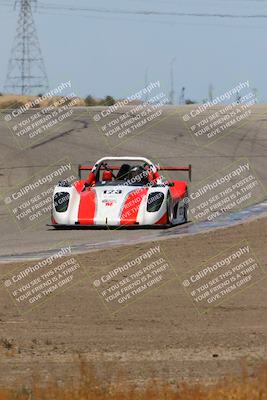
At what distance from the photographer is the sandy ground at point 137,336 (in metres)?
9.20

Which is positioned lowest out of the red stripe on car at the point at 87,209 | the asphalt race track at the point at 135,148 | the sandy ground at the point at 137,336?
the asphalt race track at the point at 135,148

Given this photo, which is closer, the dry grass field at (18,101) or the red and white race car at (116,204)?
the red and white race car at (116,204)

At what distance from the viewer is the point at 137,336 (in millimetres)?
10859

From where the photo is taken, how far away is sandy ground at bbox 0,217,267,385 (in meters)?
9.20

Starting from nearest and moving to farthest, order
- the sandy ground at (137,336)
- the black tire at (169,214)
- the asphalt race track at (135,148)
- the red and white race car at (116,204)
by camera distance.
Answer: the sandy ground at (137,336), the red and white race car at (116,204), the black tire at (169,214), the asphalt race track at (135,148)

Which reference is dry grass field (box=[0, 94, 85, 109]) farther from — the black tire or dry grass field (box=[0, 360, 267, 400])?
dry grass field (box=[0, 360, 267, 400])

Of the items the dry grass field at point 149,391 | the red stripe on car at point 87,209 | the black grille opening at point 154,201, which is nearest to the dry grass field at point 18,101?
the red stripe on car at point 87,209

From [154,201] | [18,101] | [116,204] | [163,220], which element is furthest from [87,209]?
[18,101]

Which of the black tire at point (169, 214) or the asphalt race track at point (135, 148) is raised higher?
the black tire at point (169, 214)

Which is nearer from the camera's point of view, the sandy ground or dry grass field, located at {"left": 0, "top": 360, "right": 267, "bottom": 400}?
dry grass field, located at {"left": 0, "top": 360, "right": 267, "bottom": 400}

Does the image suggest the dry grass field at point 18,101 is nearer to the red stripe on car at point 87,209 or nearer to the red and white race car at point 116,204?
the red and white race car at point 116,204

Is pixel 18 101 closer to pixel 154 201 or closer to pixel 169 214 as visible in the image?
pixel 169 214

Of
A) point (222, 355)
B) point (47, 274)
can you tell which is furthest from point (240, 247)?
point (222, 355)

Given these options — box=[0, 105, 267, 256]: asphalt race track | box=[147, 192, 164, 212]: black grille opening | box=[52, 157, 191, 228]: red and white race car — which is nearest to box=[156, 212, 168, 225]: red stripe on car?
box=[52, 157, 191, 228]: red and white race car
